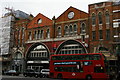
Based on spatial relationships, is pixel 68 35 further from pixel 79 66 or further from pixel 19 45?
pixel 19 45

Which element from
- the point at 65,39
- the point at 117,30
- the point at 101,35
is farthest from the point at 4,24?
the point at 117,30

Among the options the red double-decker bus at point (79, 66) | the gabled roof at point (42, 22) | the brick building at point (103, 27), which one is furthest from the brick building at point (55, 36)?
the red double-decker bus at point (79, 66)

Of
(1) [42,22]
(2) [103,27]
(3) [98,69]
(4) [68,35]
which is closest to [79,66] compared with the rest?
(3) [98,69]

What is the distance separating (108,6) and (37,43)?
19760mm

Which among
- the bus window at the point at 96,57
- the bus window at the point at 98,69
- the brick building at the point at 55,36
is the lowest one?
the bus window at the point at 98,69

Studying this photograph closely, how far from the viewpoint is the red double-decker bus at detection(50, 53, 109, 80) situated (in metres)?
24.3

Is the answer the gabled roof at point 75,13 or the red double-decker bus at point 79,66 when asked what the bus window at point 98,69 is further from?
the gabled roof at point 75,13

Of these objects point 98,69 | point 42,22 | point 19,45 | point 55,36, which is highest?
point 42,22

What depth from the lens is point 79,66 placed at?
26.1 metres

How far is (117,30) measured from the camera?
32.8 meters

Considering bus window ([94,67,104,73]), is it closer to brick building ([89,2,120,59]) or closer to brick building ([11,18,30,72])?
brick building ([89,2,120,59])

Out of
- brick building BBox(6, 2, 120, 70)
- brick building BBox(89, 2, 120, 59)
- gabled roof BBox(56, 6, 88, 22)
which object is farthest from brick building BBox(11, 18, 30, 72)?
brick building BBox(89, 2, 120, 59)

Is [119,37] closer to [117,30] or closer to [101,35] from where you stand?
[117,30]

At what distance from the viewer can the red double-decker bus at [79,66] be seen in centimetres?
2430
